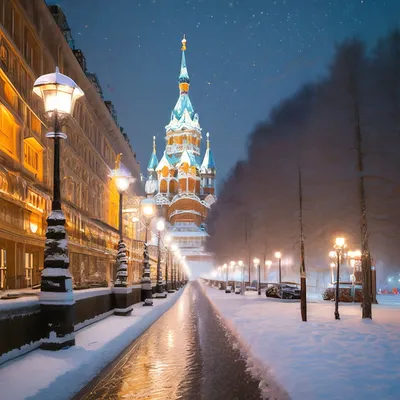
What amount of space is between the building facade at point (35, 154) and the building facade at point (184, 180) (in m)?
94.5

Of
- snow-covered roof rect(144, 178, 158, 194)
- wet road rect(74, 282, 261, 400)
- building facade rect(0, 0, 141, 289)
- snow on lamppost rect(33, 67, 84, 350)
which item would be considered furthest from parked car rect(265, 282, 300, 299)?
snow-covered roof rect(144, 178, 158, 194)

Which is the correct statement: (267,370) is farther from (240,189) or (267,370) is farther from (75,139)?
(240,189)

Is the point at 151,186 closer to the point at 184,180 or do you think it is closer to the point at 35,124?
the point at 184,180

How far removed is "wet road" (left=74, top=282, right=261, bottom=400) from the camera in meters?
6.87

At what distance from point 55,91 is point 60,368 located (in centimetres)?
537

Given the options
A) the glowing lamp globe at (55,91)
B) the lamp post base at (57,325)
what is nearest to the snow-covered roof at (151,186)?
the glowing lamp globe at (55,91)

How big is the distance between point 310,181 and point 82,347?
19946 mm

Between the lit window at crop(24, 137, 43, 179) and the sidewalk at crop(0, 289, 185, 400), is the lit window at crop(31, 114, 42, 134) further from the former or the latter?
the sidewalk at crop(0, 289, 185, 400)

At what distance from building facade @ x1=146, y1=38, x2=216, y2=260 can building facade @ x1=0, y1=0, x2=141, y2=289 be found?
9450 centimetres

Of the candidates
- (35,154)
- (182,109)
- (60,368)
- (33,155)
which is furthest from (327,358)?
(182,109)

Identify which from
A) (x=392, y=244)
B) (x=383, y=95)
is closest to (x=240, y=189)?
(x=392, y=244)

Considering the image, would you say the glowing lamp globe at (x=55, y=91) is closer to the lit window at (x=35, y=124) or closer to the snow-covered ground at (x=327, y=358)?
the snow-covered ground at (x=327, y=358)

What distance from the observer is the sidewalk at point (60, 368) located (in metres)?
6.34

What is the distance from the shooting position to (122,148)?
191 feet
